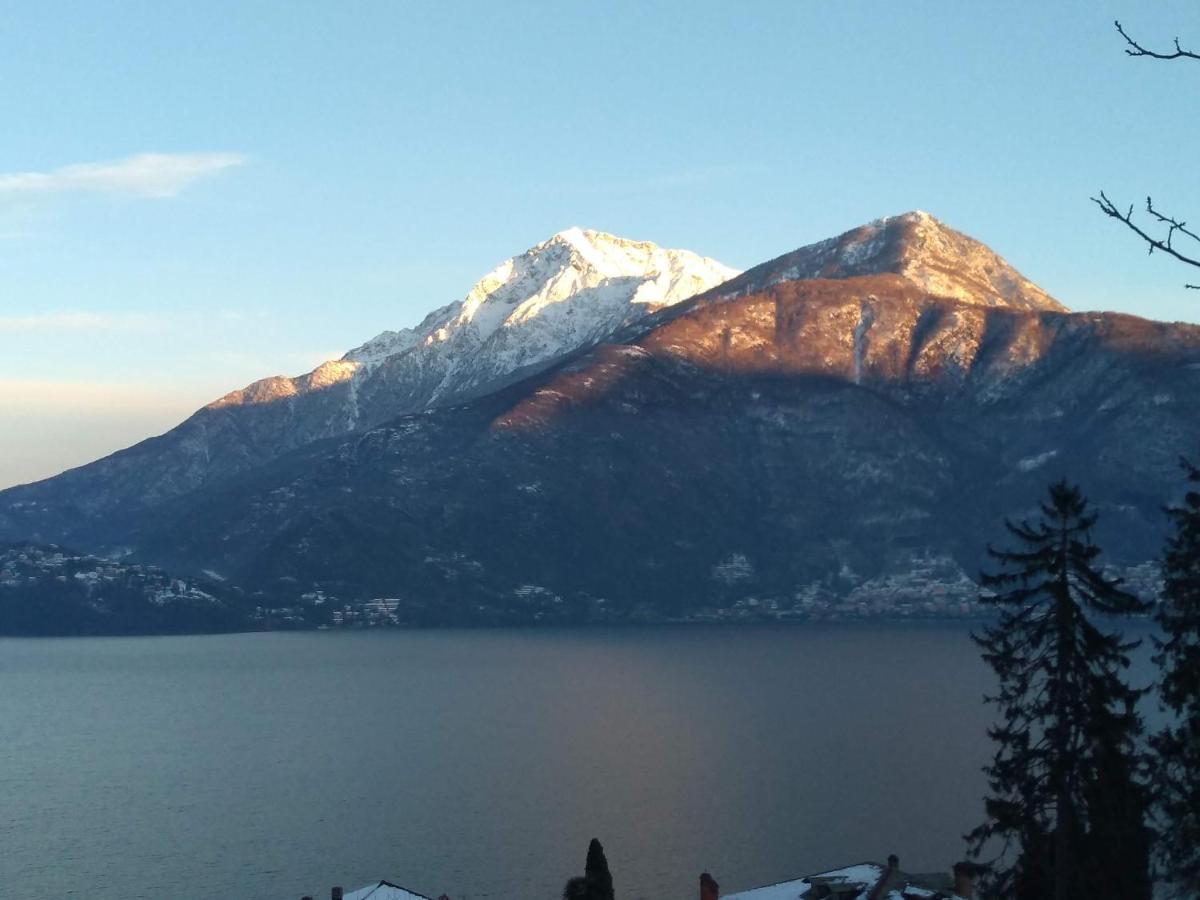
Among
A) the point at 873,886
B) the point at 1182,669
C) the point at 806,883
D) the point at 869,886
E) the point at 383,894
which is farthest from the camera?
the point at 383,894

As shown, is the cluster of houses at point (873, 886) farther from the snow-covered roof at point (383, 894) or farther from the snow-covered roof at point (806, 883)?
the snow-covered roof at point (383, 894)

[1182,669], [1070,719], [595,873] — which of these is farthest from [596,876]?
[1182,669]

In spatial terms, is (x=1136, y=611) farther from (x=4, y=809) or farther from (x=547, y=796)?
(x=4, y=809)

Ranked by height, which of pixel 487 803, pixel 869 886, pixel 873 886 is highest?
pixel 873 886

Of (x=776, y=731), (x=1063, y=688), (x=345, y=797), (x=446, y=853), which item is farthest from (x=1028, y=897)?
(x=776, y=731)

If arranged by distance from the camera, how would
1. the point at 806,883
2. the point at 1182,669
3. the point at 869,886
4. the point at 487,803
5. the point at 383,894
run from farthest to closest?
the point at 487,803 → the point at 383,894 → the point at 806,883 → the point at 869,886 → the point at 1182,669

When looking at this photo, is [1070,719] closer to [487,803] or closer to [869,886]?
[869,886]

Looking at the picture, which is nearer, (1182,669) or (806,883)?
(1182,669)

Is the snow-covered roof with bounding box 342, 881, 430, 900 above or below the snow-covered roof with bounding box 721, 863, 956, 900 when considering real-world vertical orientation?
below

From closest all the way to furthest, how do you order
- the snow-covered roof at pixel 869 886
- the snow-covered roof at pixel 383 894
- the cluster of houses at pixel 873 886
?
the cluster of houses at pixel 873 886
the snow-covered roof at pixel 869 886
the snow-covered roof at pixel 383 894

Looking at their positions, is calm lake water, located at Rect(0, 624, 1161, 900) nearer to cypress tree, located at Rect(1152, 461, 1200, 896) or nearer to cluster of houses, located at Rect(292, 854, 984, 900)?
cluster of houses, located at Rect(292, 854, 984, 900)

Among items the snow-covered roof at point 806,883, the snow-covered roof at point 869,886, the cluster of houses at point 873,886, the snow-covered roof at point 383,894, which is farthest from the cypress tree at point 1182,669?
the snow-covered roof at point 383,894

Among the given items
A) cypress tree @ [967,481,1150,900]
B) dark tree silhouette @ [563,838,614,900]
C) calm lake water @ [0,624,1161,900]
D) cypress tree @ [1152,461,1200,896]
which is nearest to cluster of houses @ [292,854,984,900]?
dark tree silhouette @ [563,838,614,900]

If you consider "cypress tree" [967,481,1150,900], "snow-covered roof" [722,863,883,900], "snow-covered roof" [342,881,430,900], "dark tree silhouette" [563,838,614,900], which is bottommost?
"snow-covered roof" [342,881,430,900]
